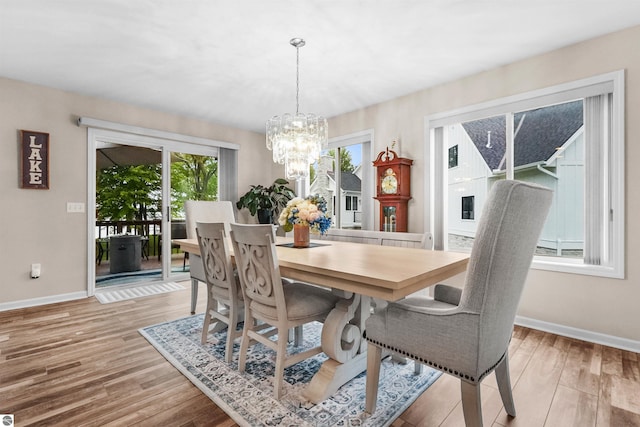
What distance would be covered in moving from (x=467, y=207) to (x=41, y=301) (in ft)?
15.5

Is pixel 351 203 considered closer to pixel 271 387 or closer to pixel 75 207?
pixel 271 387

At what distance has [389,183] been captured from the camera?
145 inches

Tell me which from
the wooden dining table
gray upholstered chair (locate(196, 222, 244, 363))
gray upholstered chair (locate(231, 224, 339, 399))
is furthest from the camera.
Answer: gray upholstered chair (locate(196, 222, 244, 363))

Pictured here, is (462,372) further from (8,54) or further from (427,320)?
(8,54)

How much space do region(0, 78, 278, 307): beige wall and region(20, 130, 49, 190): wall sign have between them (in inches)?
2.2

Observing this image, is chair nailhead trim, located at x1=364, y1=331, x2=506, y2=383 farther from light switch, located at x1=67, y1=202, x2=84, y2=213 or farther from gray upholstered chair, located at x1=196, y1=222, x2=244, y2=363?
light switch, located at x1=67, y1=202, x2=84, y2=213

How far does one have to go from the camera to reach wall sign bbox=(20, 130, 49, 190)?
3.33 m

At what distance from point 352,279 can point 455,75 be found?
2.74 metres

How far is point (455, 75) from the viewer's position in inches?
126

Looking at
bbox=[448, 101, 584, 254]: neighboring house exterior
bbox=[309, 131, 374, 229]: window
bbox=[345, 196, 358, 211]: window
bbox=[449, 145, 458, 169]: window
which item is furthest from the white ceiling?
bbox=[345, 196, 358, 211]: window

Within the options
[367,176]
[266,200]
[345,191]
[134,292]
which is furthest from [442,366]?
[266,200]

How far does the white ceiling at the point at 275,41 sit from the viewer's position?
2.13 metres

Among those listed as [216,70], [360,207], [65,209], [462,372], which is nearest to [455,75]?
[360,207]

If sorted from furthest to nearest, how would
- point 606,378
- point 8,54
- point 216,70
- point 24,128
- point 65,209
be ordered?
point 65,209, point 24,128, point 216,70, point 8,54, point 606,378
